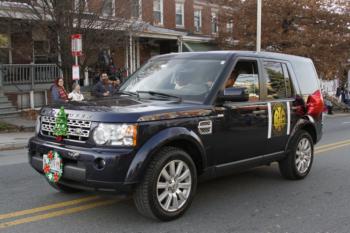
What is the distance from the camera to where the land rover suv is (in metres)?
4.49

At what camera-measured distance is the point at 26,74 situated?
1844 cm

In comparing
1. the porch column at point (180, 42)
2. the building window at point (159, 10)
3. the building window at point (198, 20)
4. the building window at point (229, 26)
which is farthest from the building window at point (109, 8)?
the building window at point (198, 20)

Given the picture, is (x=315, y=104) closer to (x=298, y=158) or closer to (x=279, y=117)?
(x=298, y=158)

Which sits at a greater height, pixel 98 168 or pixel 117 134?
pixel 117 134

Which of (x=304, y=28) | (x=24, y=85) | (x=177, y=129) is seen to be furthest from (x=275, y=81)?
(x=304, y=28)

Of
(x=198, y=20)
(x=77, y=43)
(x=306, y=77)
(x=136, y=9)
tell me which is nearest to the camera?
(x=306, y=77)

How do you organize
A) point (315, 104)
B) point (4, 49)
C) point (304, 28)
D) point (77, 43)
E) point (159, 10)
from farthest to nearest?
point (159, 10), point (304, 28), point (4, 49), point (77, 43), point (315, 104)

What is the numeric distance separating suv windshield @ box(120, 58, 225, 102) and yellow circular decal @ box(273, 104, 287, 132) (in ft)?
3.78

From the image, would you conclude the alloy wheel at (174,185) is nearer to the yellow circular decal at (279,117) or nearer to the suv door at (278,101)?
the suv door at (278,101)

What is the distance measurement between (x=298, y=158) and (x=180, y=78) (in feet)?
8.07

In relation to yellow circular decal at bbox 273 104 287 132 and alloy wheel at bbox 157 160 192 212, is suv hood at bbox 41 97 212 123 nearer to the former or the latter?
alloy wheel at bbox 157 160 192 212

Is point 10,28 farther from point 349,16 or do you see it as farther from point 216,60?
point 349,16

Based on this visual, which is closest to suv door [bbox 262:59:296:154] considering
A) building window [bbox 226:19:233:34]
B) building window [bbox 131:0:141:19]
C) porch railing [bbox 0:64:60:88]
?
building window [bbox 131:0:141:19]

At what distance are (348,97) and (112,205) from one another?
3069cm
